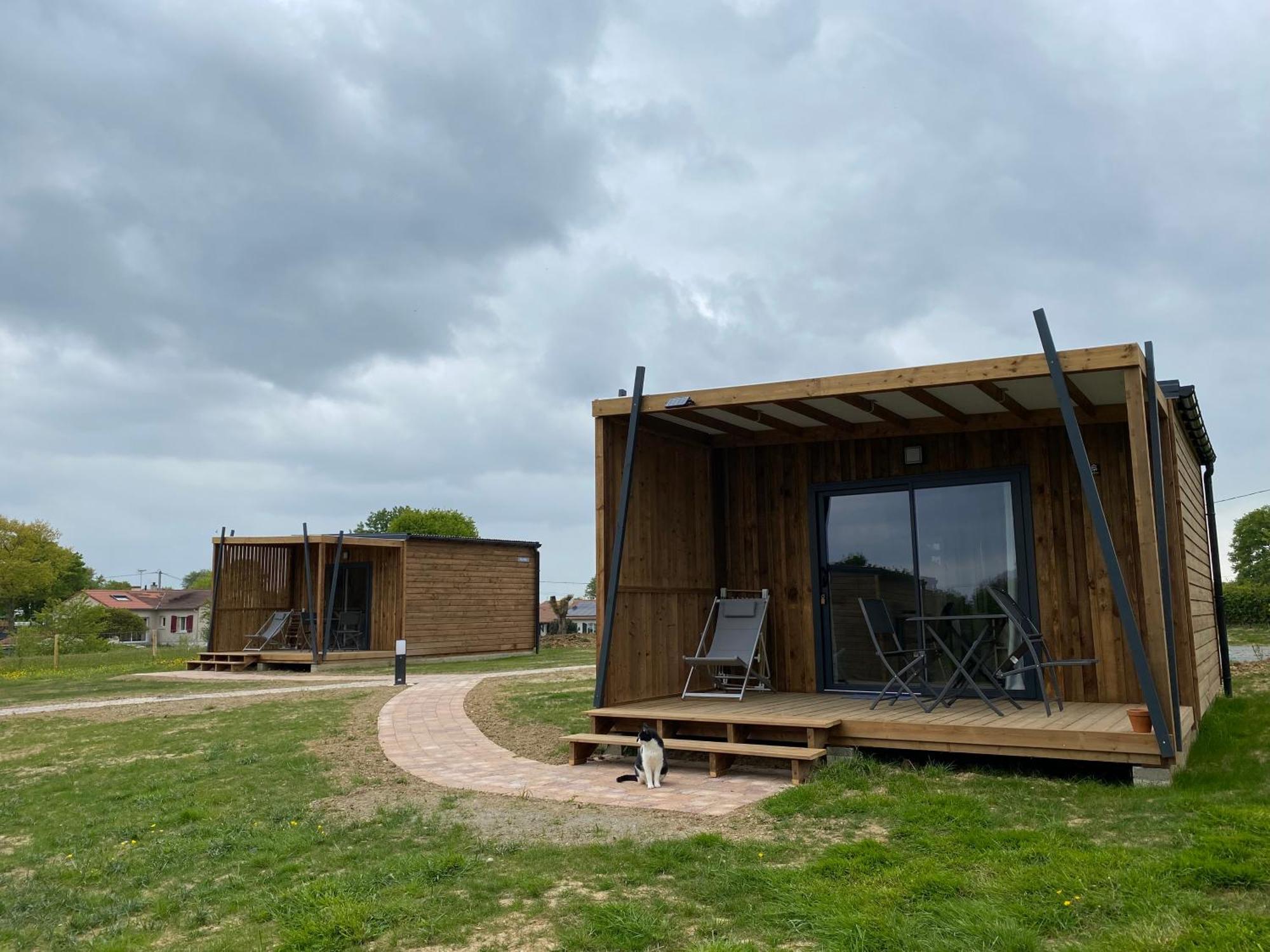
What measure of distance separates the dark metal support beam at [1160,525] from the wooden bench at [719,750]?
1930mm

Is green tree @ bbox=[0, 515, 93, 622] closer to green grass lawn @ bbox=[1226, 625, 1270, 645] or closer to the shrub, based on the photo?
green grass lawn @ bbox=[1226, 625, 1270, 645]

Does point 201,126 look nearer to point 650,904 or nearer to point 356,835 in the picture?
point 356,835

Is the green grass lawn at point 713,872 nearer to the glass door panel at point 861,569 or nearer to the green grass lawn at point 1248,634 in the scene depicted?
the glass door panel at point 861,569

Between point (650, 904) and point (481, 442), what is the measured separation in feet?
78.8

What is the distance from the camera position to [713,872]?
3.34 m

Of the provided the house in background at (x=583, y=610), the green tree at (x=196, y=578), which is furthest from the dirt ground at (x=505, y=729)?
the green tree at (x=196, y=578)

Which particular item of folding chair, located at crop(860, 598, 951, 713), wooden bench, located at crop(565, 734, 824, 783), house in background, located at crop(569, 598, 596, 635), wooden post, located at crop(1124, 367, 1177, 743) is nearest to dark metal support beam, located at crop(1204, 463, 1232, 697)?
folding chair, located at crop(860, 598, 951, 713)

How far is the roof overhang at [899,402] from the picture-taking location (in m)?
5.11

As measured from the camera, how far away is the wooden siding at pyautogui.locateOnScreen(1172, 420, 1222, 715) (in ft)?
19.9

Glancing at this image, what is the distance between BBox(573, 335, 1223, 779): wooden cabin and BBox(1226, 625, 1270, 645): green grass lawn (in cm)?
845

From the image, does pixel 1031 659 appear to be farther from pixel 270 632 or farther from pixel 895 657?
pixel 270 632

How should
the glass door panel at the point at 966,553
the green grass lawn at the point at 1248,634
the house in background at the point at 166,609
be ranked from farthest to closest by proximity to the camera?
the house in background at the point at 166,609 → the green grass lawn at the point at 1248,634 → the glass door panel at the point at 966,553

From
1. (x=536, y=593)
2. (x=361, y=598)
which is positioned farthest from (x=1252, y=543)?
(x=361, y=598)

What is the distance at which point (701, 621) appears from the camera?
24.9 feet
